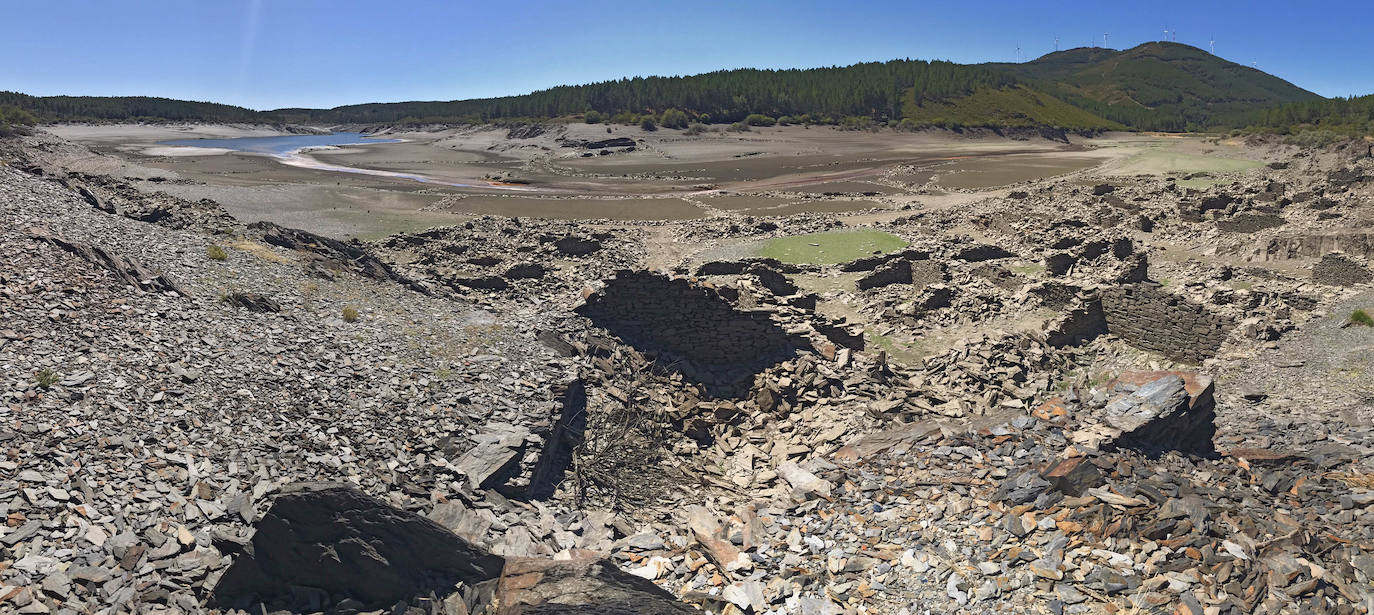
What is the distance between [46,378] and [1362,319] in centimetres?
2997

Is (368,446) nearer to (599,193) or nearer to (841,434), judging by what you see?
(841,434)

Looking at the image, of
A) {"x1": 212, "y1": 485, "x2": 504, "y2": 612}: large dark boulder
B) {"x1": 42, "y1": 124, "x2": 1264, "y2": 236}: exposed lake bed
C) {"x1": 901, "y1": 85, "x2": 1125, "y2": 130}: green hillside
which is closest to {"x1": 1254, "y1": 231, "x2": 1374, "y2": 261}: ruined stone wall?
{"x1": 42, "y1": 124, "x2": 1264, "y2": 236}: exposed lake bed

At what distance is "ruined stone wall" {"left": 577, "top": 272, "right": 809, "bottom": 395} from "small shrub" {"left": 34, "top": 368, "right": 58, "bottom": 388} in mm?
10647

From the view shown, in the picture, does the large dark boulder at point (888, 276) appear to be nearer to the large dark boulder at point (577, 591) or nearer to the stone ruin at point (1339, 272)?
the stone ruin at point (1339, 272)

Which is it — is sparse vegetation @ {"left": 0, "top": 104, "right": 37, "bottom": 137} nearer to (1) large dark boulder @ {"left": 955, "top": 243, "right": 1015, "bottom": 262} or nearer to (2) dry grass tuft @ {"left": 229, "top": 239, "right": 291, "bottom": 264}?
(2) dry grass tuft @ {"left": 229, "top": 239, "right": 291, "bottom": 264}

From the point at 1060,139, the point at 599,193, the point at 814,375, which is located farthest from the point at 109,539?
the point at 1060,139

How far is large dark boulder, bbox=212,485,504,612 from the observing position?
7656mm

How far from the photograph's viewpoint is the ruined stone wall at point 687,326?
18203 mm

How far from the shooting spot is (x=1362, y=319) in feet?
62.0

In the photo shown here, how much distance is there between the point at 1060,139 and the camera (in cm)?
13938

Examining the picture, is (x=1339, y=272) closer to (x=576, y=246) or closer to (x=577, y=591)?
(x=577, y=591)

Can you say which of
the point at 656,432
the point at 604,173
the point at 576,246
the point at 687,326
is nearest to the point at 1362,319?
the point at 687,326

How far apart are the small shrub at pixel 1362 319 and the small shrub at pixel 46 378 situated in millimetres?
29756

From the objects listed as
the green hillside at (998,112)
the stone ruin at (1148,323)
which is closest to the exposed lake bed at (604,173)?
the green hillside at (998,112)
